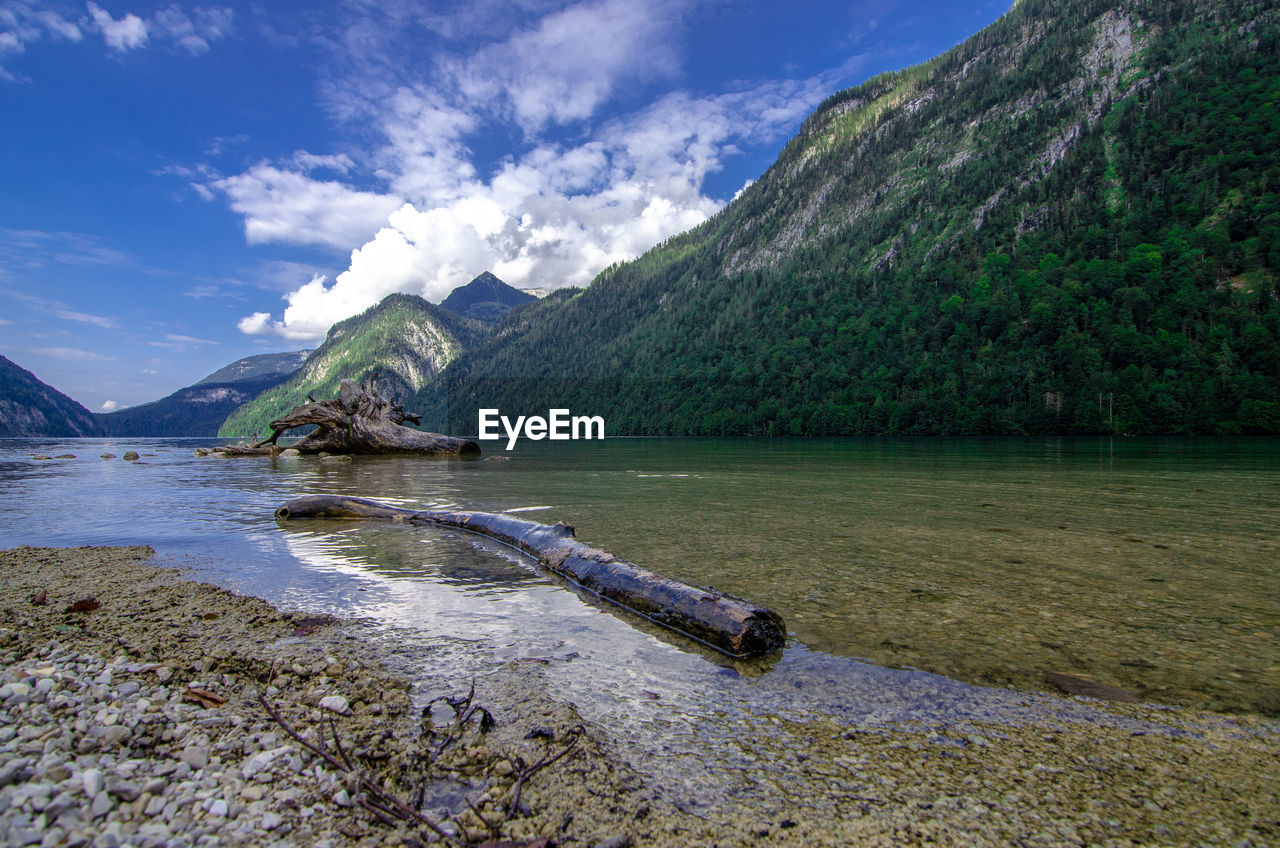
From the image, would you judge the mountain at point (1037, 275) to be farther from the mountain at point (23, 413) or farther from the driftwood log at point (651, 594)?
the mountain at point (23, 413)

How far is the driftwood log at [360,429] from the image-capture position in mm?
29406

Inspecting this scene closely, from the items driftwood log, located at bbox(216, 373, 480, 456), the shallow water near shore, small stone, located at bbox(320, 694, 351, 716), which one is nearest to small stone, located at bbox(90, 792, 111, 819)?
small stone, located at bbox(320, 694, 351, 716)

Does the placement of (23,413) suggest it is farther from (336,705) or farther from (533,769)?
(533,769)

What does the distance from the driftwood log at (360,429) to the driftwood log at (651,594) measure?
23.5m

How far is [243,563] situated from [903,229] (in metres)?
182

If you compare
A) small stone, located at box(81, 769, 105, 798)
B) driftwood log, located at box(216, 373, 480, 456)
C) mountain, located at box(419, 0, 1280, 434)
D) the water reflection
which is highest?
mountain, located at box(419, 0, 1280, 434)

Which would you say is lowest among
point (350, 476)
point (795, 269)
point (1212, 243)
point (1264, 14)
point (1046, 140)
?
point (350, 476)

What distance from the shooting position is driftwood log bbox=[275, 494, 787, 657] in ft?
14.4

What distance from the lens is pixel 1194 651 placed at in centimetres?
439

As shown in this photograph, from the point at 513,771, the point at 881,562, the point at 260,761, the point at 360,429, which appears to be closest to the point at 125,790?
the point at 260,761

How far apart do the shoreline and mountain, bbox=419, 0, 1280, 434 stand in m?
97.1

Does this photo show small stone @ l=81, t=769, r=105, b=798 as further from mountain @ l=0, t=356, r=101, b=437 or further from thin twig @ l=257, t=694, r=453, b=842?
mountain @ l=0, t=356, r=101, b=437

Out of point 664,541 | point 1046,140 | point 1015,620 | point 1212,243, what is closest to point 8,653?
point 664,541

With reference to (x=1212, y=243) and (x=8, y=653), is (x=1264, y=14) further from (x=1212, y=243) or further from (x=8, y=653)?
(x=8, y=653)
